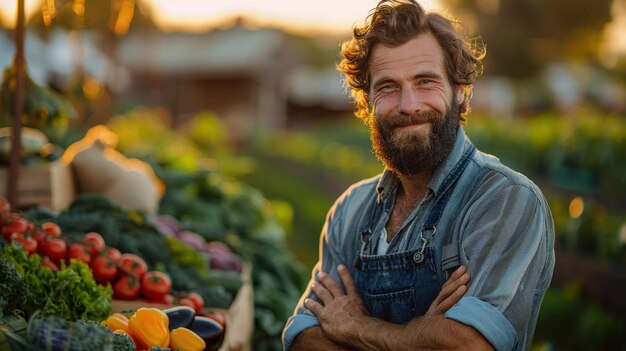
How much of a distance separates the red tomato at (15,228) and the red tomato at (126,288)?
1.53ft

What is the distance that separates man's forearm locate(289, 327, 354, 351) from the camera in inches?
117

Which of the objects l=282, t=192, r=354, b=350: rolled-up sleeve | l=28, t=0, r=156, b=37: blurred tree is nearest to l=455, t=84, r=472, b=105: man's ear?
l=282, t=192, r=354, b=350: rolled-up sleeve

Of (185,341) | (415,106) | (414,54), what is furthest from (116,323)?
(414,54)

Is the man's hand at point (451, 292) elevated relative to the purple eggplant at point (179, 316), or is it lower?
elevated

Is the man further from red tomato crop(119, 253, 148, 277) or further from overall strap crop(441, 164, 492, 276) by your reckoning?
red tomato crop(119, 253, 148, 277)

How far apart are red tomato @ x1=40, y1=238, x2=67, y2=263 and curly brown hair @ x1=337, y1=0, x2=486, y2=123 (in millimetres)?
1468

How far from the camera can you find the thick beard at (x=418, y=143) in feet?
9.15

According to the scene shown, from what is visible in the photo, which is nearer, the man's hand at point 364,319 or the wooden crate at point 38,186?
the man's hand at point 364,319

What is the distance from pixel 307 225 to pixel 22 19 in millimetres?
8590

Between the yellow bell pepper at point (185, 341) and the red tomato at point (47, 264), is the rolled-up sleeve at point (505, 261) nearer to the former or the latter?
the yellow bell pepper at point (185, 341)

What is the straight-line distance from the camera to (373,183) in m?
3.24

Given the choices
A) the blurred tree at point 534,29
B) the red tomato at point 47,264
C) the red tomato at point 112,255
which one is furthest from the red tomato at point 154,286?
the blurred tree at point 534,29

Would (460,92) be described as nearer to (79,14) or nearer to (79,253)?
(79,253)

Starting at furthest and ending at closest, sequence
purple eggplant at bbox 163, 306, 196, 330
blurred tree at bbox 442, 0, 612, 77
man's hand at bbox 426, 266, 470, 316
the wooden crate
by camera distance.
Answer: blurred tree at bbox 442, 0, 612, 77
the wooden crate
purple eggplant at bbox 163, 306, 196, 330
man's hand at bbox 426, 266, 470, 316
